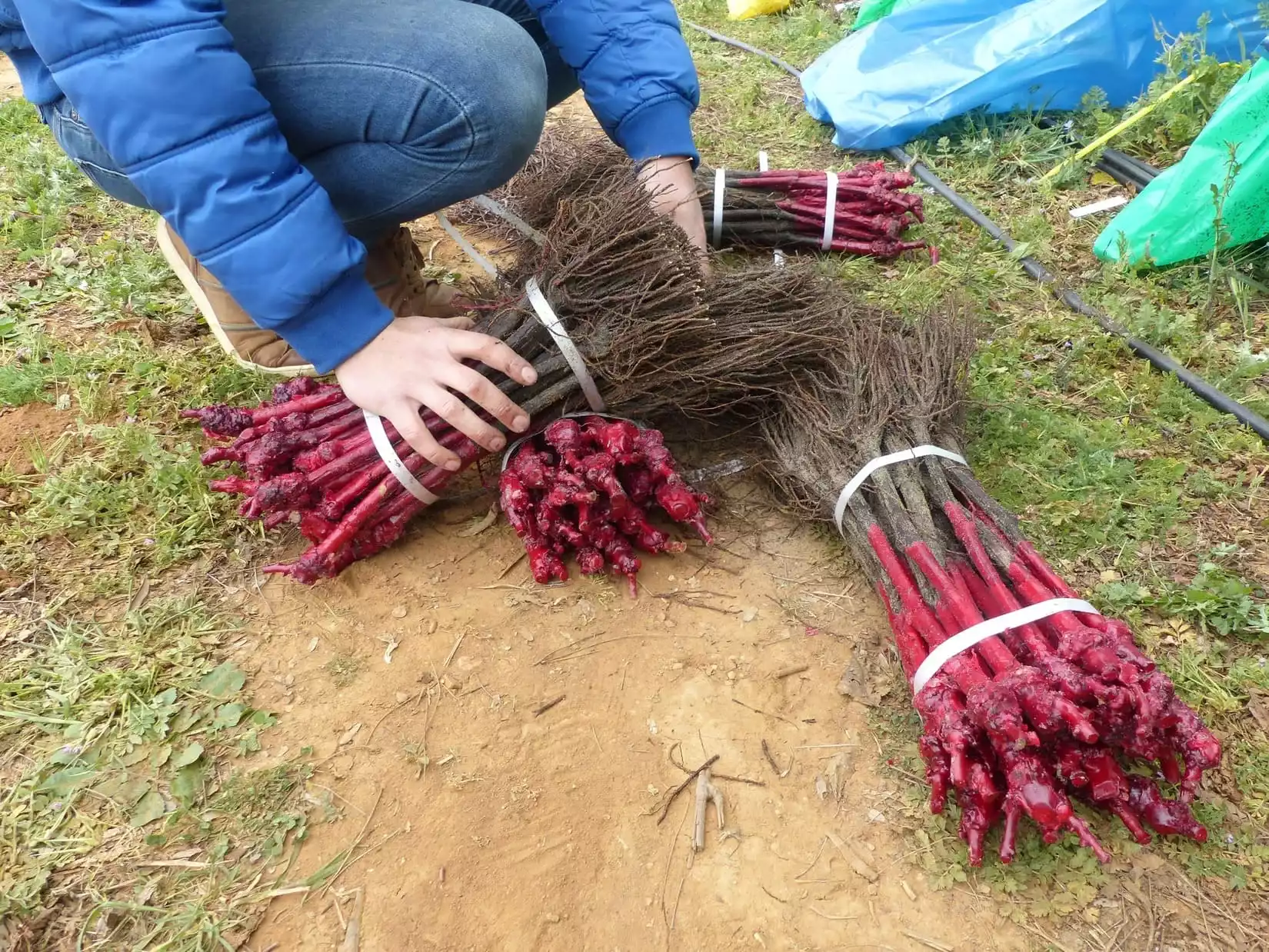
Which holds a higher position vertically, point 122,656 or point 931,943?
point 122,656

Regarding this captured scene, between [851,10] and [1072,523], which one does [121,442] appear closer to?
[1072,523]

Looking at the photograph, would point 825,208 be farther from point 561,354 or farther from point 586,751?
point 586,751

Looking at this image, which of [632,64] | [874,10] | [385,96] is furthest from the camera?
[874,10]

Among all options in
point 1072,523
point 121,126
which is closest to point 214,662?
point 121,126

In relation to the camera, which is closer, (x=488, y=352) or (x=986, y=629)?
(x=986, y=629)

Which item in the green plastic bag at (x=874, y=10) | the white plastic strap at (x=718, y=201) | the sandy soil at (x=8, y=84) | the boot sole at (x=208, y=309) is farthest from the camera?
the sandy soil at (x=8, y=84)

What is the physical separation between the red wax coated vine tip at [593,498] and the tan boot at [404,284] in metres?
0.80

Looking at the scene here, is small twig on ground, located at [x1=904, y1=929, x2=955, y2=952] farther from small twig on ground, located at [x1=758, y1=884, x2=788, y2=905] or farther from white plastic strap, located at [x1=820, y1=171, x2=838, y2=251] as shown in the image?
white plastic strap, located at [x1=820, y1=171, x2=838, y2=251]

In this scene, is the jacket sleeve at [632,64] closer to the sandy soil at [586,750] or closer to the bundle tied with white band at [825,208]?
the bundle tied with white band at [825,208]

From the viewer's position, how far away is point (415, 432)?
1.99m

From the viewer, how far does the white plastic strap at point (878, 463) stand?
2.22 meters

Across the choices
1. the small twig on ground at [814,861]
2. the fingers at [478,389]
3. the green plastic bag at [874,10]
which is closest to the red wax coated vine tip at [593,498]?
the fingers at [478,389]

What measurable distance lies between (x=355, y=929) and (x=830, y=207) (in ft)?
10.9

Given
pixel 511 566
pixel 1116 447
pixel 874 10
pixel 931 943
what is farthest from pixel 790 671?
pixel 874 10
